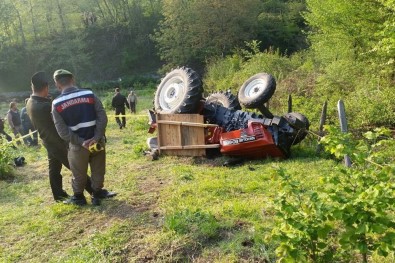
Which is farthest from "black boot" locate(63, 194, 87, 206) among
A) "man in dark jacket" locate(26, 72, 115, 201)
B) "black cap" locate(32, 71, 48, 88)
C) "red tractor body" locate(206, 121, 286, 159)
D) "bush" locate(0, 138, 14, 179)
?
"bush" locate(0, 138, 14, 179)

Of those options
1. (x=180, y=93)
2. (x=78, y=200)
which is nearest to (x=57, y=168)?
(x=78, y=200)

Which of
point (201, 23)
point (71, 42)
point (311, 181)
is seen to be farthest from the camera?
point (71, 42)

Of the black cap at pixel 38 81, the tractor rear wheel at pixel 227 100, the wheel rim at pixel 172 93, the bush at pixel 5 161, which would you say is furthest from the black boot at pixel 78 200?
the tractor rear wheel at pixel 227 100

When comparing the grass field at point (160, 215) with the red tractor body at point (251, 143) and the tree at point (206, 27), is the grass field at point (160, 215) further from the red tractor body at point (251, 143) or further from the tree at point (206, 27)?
the tree at point (206, 27)

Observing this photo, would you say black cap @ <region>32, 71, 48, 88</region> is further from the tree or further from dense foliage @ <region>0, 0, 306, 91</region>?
dense foliage @ <region>0, 0, 306, 91</region>

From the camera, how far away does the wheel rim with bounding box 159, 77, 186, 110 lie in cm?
855

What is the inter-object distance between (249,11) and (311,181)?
86.5 feet

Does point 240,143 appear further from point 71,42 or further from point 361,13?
point 71,42

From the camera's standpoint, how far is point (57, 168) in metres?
5.54

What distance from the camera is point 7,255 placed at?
13.4 feet

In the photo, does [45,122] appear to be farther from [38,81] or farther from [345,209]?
[345,209]

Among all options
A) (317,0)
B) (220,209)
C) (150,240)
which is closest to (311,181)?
(220,209)

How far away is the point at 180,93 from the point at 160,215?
4330 millimetres

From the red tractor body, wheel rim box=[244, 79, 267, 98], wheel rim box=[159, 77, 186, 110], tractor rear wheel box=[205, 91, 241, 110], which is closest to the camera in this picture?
the red tractor body
